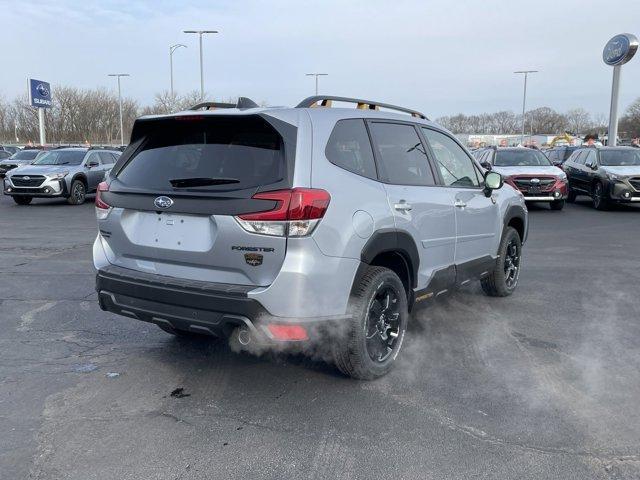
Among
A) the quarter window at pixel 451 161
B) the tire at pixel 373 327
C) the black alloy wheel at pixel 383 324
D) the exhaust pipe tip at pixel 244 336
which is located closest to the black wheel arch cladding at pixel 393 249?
the tire at pixel 373 327

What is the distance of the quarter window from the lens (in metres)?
4.88

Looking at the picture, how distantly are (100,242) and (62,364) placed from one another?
1020 mm

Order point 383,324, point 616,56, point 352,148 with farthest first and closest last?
point 616,56 < point 383,324 < point 352,148

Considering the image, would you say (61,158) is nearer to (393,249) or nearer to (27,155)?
(27,155)

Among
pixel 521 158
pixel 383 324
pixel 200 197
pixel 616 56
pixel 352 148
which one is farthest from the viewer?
pixel 616 56

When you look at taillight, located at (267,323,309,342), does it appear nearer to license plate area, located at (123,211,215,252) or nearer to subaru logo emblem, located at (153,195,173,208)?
license plate area, located at (123,211,215,252)

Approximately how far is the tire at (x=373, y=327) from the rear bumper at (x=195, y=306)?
200 millimetres

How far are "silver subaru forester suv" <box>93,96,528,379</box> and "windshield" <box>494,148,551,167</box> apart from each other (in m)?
12.6

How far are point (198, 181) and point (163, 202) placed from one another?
0.85 feet

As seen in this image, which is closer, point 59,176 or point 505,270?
point 505,270

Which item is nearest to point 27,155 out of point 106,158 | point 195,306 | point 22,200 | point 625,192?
point 106,158

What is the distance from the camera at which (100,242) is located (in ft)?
13.5

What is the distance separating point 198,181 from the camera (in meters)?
3.58

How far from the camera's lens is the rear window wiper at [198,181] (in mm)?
3484
